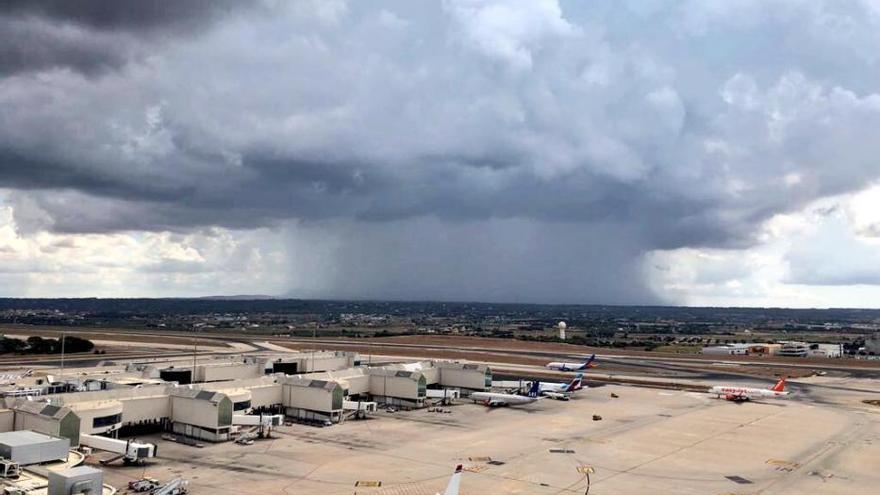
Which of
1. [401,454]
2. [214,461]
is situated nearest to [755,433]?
[401,454]

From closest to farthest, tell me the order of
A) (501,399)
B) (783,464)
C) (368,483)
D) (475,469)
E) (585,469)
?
(368,483) → (475,469) → (585,469) → (783,464) → (501,399)

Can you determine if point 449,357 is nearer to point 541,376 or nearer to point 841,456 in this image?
point 541,376

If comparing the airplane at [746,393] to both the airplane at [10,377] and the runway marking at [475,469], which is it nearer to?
the runway marking at [475,469]

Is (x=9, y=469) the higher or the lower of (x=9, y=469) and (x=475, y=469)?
the higher

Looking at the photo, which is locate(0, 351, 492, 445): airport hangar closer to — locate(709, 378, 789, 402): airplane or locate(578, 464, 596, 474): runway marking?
locate(578, 464, 596, 474): runway marking

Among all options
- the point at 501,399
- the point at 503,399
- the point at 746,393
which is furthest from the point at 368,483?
the point at 746,393

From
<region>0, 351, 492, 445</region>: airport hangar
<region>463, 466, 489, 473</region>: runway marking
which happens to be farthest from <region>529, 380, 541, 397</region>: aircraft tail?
<region>463, 466, 489, 473</region>: runway marking

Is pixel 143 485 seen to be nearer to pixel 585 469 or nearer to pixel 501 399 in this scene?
pixel 585 469

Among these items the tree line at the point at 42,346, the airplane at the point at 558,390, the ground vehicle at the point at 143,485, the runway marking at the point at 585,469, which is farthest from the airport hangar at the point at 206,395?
the tree line at the point at 42,346
